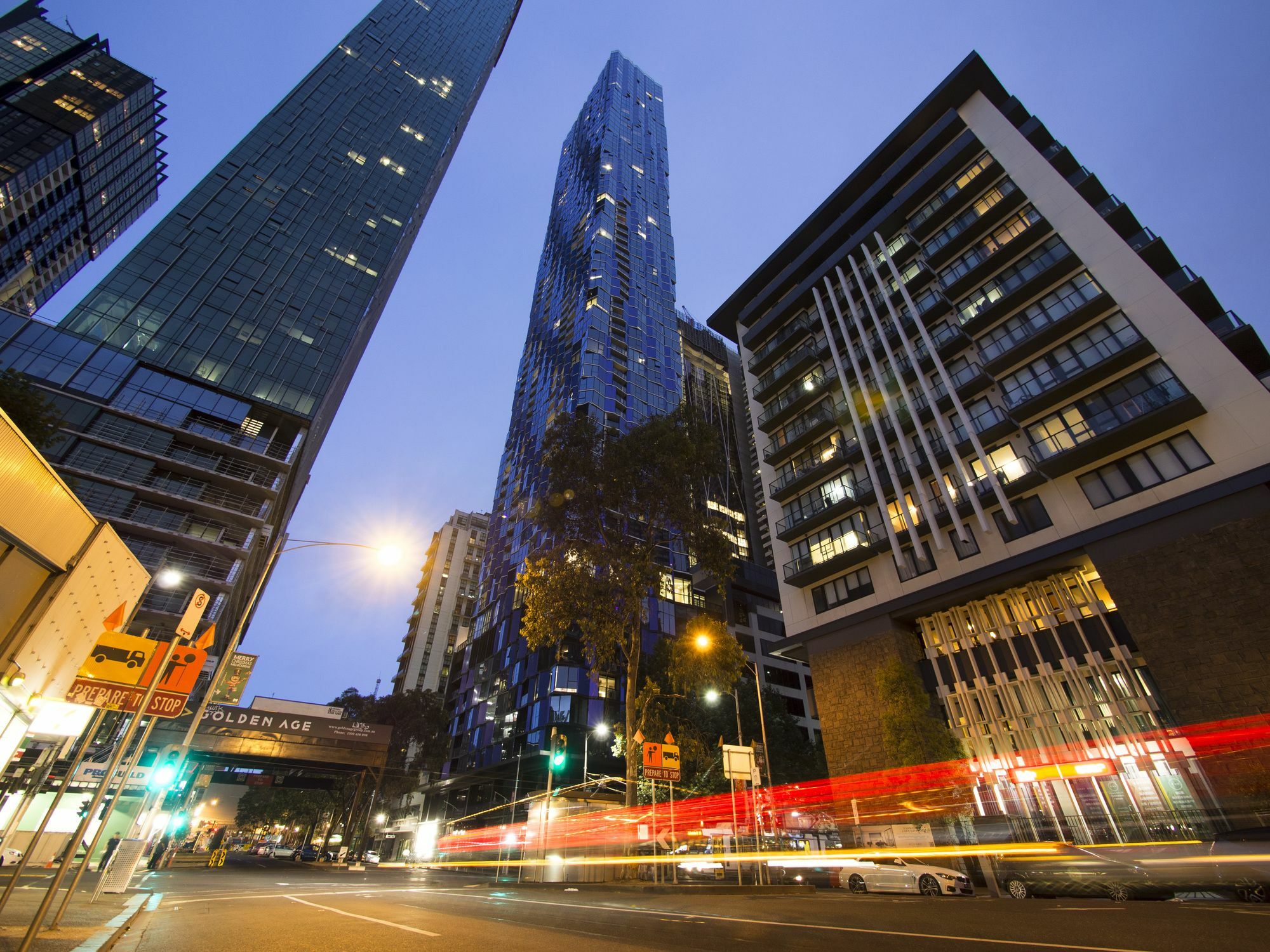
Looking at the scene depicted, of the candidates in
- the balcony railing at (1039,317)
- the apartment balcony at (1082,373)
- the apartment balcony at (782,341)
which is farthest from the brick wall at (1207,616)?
the apartment balcony at (782,341)

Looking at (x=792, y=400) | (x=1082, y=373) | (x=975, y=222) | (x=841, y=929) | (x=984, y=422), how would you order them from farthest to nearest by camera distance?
(x=792, y=400) → (x=975, y=222) → (x=984, y=422) → (x=1082, y=373) → (x=841, y=929)

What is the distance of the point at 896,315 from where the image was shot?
110 feet

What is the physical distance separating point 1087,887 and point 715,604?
47243 millimetres

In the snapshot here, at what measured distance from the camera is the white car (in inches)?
618

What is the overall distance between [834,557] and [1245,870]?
68.6 feet

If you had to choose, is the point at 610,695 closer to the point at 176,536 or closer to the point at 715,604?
the point at 715,604

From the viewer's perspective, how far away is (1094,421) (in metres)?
24.4

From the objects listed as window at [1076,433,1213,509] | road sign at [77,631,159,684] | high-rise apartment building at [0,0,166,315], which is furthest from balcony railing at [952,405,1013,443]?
high-rise apartment building at [0,0,166,315]

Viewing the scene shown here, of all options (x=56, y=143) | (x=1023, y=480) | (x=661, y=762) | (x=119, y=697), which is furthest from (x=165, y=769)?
(x=56, y=143)

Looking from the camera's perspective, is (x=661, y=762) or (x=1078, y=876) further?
(x=661, y=762)

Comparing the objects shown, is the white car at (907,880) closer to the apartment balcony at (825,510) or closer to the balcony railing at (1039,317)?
the apartment balcony at (825,510)

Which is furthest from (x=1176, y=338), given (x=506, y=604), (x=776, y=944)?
(x=506, y=604)

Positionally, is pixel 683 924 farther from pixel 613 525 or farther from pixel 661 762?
pixel 613 525

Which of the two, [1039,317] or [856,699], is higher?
[1039,317]
